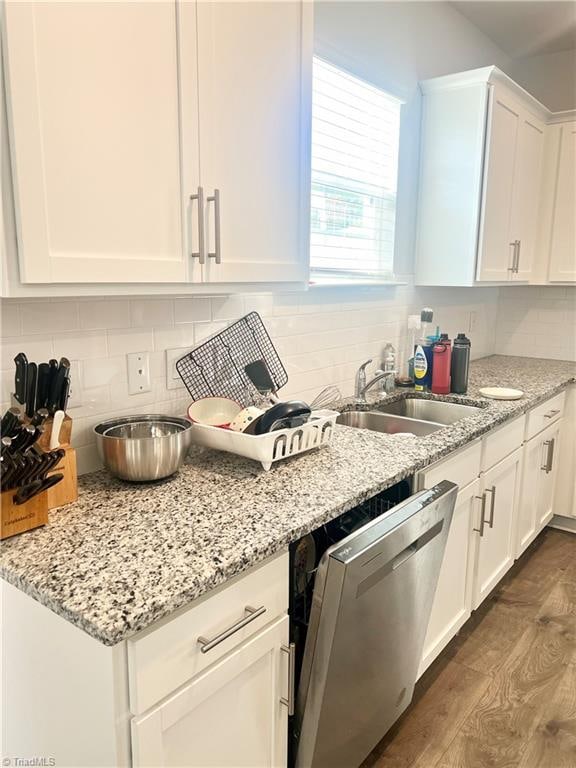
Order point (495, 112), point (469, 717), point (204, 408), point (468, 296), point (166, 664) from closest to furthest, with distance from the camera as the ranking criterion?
1. point (166, 664)
2. point (204, 408)
3. point (469, 717)
4. point (495, 112)
5. point (468, 296)

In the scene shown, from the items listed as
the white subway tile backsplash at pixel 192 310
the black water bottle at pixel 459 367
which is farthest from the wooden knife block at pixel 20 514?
the black water bottle at pixel 459 367

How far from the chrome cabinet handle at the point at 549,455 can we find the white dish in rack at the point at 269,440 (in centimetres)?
165

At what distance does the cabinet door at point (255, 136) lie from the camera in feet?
4.34

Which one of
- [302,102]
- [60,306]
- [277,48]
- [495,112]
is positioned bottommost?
[60,306]

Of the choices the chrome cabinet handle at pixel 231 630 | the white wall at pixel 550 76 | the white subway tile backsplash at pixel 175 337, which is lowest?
the chrome cabinet handle at pixel 231 630

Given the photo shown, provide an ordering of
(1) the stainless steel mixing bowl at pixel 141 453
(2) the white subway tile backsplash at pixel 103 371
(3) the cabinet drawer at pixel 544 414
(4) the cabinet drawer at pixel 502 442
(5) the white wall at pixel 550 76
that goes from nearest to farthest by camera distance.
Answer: (1) the stainless steel mixing bowl at pixel 141 453, (2) the white subway tile backsplash at pixel 103 371, (4) the cabinet drawer at pixel 502 442, (3) the cabinet drawer at pixel 544 414, (5) the white wall at pixel 550 76

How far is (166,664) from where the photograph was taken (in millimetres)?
959

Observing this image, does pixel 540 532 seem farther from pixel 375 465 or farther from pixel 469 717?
pixel 375 465

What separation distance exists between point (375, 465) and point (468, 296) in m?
2.18

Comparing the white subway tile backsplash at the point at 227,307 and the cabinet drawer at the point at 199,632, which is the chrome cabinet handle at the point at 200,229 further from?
the cabinet drawer at the point at 199,632

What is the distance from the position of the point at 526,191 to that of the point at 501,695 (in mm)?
2492

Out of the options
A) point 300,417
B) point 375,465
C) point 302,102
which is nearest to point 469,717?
point 375,465

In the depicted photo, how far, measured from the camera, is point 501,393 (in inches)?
99.9


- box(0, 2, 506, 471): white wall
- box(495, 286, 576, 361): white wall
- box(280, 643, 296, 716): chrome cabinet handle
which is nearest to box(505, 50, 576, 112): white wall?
box(0, 2, 506, 471): white wall
